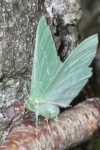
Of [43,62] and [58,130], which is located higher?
[43,62]

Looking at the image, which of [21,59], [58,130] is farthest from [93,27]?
[58,130]

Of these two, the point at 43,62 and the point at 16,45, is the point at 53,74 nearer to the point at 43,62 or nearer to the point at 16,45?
the point at 43,62

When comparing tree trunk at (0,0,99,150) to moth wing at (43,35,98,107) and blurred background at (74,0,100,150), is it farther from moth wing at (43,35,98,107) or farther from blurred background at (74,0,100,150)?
blurred background at (74,0,100,150)

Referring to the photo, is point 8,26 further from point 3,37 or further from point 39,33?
point 39,33

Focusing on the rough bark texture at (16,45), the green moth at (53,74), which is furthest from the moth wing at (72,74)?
the rough bark texture at (16,45)

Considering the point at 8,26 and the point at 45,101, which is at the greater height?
the point at 8,26

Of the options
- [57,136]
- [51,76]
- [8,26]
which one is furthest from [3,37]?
[57,136]

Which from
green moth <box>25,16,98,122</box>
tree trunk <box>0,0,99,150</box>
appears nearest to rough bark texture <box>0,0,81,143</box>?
tree trunk <box>0,0,99,150</box>
